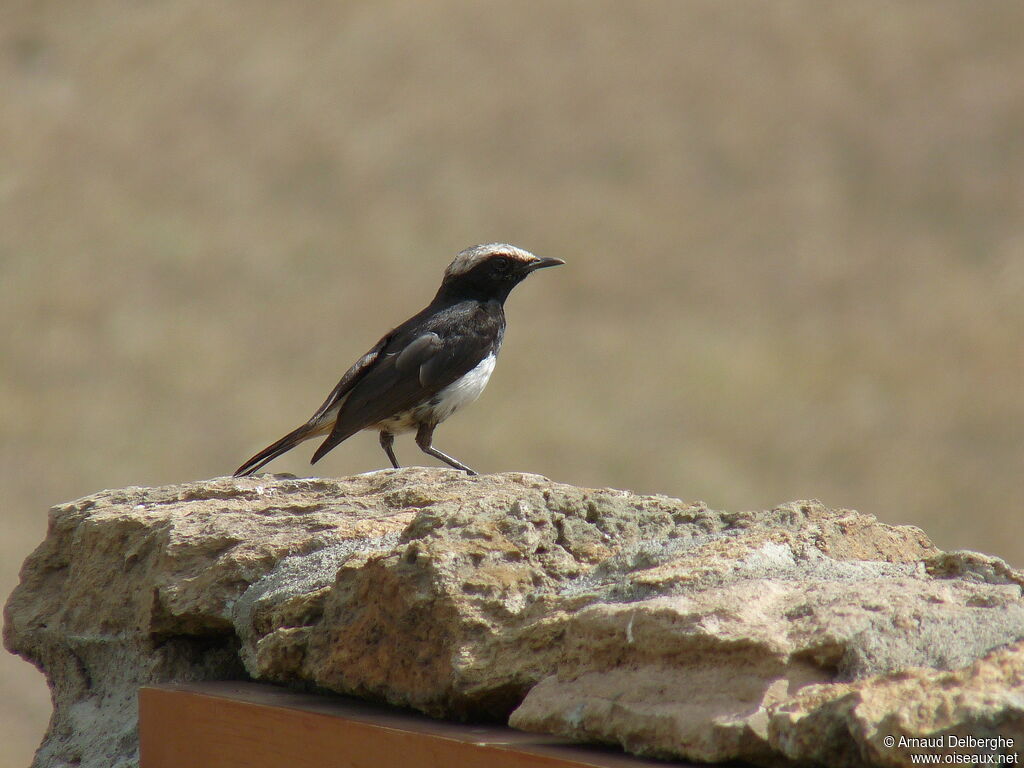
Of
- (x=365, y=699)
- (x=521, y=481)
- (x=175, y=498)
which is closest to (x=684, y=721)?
(x=365, y=699)

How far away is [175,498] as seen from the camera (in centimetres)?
279

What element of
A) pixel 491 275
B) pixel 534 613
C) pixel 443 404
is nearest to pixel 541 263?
pixel 491 275

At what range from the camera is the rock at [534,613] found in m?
1.43

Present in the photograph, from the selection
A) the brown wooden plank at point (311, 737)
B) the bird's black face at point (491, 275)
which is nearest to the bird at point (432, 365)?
the bird's black face at point (491, 275)

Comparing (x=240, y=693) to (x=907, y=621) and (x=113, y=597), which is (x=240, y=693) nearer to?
(x=113, y=597)

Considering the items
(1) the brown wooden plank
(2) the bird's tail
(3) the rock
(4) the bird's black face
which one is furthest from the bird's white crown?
(1) the brown wooden plank

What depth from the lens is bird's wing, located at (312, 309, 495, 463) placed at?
5.44 metres

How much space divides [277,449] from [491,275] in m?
1.65

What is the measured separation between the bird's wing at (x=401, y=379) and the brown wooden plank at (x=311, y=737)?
3229 millimetres

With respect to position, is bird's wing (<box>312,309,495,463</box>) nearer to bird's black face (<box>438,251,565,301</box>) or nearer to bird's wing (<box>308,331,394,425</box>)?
bird's wing (<box>308,331,394,425</box>)

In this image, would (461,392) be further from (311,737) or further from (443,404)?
(311,737)

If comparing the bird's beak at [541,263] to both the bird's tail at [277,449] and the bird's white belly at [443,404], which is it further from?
the bird's tail at [277,449]

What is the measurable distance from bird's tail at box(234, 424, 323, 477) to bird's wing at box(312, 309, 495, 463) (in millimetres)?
116

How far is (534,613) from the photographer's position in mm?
1806
